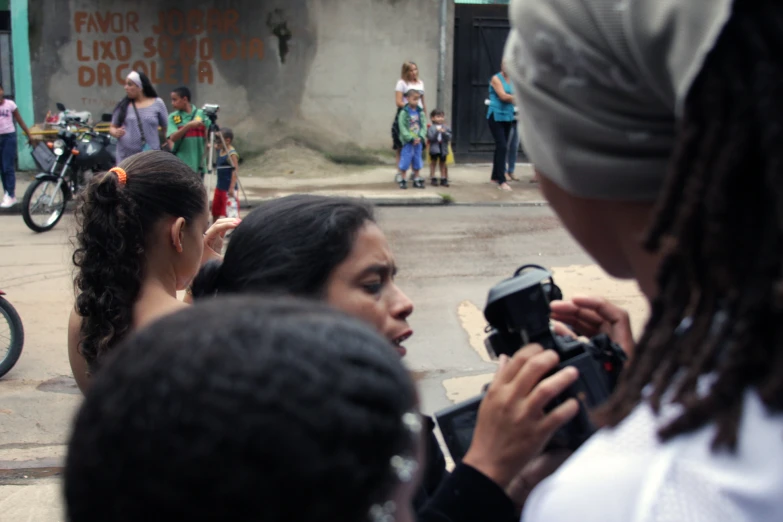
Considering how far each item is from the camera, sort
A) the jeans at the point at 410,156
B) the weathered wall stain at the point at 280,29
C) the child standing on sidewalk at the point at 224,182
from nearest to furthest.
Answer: the child standing on sidewalk at the point at 224,182 → the jeans at the point at 410,156 → the weathered wall stain at the point at 280,29

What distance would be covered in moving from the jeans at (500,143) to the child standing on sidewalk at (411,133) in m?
1.00

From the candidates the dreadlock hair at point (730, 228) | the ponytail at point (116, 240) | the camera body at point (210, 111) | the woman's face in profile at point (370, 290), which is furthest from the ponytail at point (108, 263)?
the camera body at point (210, 111)

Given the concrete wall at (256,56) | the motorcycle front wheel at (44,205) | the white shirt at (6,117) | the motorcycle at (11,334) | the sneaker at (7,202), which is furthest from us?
the concrete wall at (256,56)

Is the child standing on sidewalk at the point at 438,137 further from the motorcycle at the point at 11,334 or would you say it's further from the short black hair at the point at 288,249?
the short black hair at the point at 288,249

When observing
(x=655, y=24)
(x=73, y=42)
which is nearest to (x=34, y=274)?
(x=73, y=42)

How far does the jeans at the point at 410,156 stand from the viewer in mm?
12438

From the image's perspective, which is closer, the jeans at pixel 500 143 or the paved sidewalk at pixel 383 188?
the paved sidewalk at pixel 383 188

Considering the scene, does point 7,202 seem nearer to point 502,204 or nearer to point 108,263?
point 502,204

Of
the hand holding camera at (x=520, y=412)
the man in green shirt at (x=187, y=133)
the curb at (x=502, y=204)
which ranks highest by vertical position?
the hand holding camera at (x=520, y=412)

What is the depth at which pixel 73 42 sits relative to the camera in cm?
1320

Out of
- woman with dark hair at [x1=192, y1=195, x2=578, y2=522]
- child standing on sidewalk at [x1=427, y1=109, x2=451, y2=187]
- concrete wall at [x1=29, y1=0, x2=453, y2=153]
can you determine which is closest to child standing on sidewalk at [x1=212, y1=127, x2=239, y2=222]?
child standing on sidewalk at [x1=427, y1=109, x2=451, y2=187]

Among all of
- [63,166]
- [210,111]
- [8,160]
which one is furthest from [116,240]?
[8,160]

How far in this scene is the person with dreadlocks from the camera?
79 cm

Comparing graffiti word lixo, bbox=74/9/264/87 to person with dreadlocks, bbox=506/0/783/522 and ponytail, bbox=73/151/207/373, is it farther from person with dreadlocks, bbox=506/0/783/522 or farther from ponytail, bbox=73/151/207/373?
person with dreadlocks, bbox=506/0/783/522
